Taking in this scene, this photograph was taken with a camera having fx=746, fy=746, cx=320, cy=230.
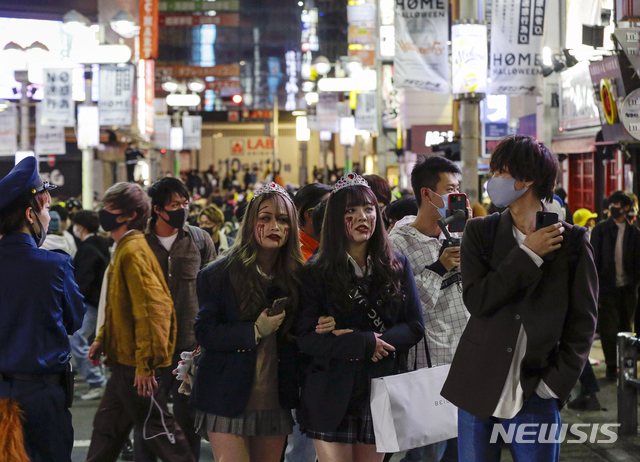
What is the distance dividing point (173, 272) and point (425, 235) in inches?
Answer: 79.0

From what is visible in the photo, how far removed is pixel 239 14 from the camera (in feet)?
113

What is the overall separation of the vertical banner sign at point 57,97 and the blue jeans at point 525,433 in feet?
58.2

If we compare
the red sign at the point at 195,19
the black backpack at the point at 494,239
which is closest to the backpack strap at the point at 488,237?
the black backpack at the point at 494,239

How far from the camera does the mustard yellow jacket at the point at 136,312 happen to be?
483 cm

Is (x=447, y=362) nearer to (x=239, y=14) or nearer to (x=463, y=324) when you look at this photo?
(x=463, y=324)

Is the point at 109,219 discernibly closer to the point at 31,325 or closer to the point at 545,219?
the point at 31,325

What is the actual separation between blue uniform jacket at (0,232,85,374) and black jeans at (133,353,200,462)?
4.83 feet

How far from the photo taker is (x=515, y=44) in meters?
12.2

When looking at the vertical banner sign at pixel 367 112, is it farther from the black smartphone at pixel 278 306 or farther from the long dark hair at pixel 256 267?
the black smartphone at pixel 278 306

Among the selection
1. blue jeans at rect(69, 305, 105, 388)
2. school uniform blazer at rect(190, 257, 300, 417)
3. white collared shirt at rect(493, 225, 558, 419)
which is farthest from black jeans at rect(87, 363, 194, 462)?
blue jeans at rect(69, 305, 105, 388)

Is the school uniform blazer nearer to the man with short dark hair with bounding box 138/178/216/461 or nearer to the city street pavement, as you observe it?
the man with short dark hair with bounding box 138/178/216/461

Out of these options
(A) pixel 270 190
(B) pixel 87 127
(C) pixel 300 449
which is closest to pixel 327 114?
(B) pixel 87 127

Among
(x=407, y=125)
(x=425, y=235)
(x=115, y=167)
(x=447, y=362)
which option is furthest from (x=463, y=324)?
(x=115, y=167)

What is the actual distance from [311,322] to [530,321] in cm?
109
